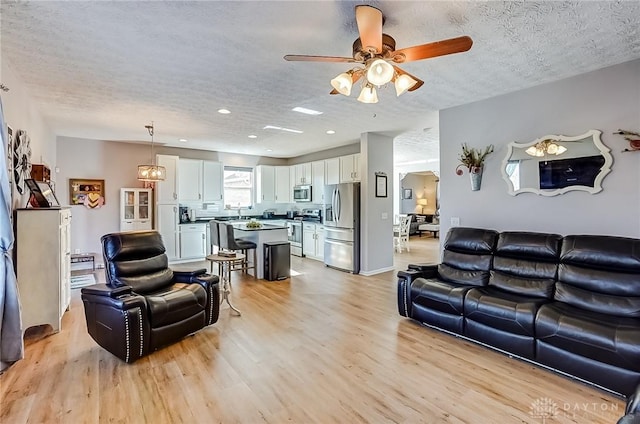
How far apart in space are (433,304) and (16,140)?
4614 millimetres

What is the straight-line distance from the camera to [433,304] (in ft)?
10.9

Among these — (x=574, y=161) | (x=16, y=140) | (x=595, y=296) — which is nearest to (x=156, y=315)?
(x=16, y=140)

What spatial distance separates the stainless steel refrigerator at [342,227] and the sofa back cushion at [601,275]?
3471 mm

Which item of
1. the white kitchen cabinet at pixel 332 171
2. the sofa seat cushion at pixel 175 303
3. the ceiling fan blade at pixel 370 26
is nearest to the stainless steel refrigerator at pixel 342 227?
the white kitchen cabinet at pixel 332 171

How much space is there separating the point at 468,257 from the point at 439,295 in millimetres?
673

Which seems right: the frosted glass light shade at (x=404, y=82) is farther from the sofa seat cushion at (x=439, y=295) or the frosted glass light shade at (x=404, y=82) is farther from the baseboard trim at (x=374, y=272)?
the baseboard trim at (x=374, y=272)

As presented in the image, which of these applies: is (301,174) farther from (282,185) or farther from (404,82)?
(404,82)

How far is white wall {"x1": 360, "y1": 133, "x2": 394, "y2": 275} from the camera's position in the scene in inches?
233

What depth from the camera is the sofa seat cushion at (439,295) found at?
3137mm

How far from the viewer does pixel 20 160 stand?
324 centimetres

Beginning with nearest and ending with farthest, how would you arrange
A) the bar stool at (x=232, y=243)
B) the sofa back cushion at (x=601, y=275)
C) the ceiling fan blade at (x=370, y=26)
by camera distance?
1. the ceiling fan blade at (x=370, y=26)
2. the sofa back cushion at (x=601, y=275)
3. the bar stool at (x=232, y=243)

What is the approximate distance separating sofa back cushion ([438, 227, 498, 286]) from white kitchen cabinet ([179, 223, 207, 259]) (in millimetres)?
5537

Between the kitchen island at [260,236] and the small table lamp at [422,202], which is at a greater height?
the small table lamp at [422,202]

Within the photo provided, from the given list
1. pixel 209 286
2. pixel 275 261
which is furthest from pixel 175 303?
pixel 275 261
